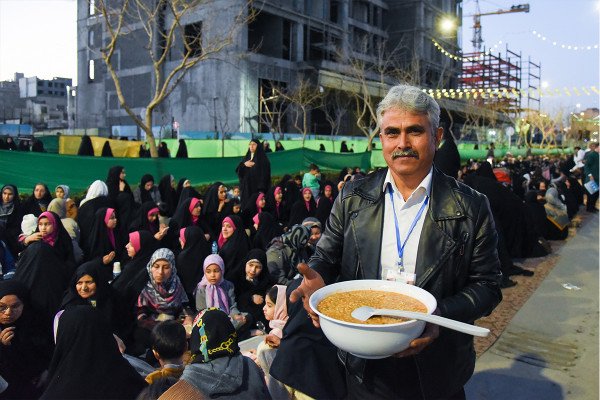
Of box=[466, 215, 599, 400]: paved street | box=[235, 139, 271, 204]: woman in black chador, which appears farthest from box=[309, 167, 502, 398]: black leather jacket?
box=[235, 139, 271, 204]: woman in black chador

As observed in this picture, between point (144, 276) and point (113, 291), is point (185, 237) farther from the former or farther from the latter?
point (113, 291)

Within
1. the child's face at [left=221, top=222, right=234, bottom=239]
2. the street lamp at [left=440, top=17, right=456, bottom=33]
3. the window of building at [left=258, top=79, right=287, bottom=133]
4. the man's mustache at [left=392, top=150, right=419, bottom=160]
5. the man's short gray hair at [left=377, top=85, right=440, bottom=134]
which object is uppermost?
the street lamp at [left=440, top=17, right=456, bottom=33]

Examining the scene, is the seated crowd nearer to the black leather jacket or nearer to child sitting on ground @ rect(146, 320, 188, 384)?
child sitting on ground @ rect(146, 320, 188, 384)

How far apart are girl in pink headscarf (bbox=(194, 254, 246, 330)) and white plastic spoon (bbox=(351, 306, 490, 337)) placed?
3.56m

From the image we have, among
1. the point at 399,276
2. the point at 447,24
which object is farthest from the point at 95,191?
the point at 447,24

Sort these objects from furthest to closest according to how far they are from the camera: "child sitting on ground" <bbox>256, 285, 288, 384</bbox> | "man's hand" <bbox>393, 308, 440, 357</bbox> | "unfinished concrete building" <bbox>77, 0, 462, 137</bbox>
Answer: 1. "unfinished concrete building" <bbox>77, 0, 462, 137</bbox>
2. "child sitting on ground" <bbox>256, 285, 288, 384</bbox>
3. "man's hand" <bbox>393, 308, 440, 357</bbox>

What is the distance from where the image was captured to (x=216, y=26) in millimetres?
30062

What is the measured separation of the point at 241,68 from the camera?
99.7 ft

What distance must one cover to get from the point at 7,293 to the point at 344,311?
3.01 m

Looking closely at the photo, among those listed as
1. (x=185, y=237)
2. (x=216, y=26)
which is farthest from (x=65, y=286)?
(x=216, y=26)

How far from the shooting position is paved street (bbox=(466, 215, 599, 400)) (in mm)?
3977

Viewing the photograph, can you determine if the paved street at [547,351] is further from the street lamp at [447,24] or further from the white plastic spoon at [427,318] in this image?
the street lamp at [447,24]

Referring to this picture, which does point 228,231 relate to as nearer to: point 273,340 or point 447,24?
point 273,340

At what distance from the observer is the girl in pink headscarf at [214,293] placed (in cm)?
501
